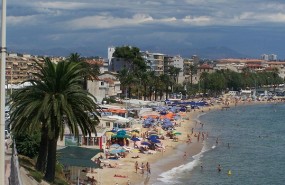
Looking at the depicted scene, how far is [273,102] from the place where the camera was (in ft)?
523

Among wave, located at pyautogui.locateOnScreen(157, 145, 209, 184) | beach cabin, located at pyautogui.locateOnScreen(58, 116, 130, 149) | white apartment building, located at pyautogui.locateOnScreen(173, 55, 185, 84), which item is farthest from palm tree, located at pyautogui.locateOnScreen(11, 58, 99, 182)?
white apartment building, located at pyautogui.locateOnScreen(173, 55, 185, 84)

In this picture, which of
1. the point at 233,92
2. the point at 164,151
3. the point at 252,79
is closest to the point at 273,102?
the point at 233,92

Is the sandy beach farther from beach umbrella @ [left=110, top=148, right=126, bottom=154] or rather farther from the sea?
the sea

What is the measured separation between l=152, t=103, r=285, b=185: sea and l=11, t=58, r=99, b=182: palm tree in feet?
55.1

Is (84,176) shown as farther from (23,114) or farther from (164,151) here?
(164,151)

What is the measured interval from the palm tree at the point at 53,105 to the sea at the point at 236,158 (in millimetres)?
16789

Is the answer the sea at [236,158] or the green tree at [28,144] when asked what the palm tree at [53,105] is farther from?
the sea at [236,158]

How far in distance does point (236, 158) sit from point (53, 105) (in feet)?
110

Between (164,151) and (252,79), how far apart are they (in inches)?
5448

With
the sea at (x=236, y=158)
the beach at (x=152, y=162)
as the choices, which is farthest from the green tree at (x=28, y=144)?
the sea at (x=236, y=158)

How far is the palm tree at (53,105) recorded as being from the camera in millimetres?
22172

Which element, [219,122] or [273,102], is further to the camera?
[273,102]

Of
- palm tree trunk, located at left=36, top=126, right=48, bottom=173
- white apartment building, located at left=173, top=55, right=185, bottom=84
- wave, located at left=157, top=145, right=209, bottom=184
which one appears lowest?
wave, located at left=157, top=145, right=209, bottom=184

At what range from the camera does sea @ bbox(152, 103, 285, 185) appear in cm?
4141
